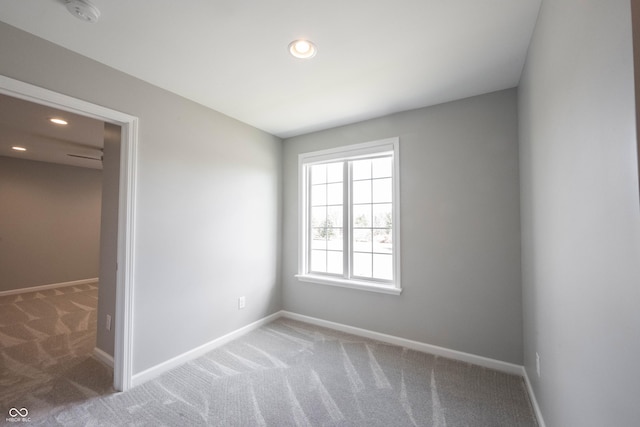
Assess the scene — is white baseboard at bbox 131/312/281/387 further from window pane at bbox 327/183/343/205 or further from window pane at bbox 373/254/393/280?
window pane at bbox 327/183/343/205

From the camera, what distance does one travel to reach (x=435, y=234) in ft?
8.38

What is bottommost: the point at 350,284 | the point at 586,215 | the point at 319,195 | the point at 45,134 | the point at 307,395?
the point at 307,395

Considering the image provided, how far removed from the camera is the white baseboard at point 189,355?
83.4 inches

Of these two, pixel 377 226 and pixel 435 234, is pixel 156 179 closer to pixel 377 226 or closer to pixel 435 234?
pixel 377 226

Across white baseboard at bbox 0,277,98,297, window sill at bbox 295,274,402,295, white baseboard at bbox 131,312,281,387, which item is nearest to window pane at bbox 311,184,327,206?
window sill at bbox 295,274,402,295

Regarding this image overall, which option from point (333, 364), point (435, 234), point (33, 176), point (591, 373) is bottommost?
point (333, 364)

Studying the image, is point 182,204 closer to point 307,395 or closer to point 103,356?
point 103,356

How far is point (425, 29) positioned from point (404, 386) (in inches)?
99.5

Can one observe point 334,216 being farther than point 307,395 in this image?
Yes

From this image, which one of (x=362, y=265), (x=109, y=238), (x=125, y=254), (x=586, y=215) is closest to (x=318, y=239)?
(x=362, y=265)

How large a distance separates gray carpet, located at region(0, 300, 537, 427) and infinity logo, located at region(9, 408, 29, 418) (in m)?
0.04

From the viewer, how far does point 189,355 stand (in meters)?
2.45

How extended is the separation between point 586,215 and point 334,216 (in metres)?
2.49

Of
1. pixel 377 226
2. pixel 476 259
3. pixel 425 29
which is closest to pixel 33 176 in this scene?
pixel 377 226
